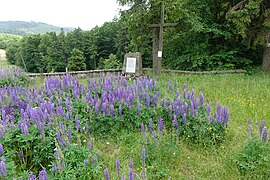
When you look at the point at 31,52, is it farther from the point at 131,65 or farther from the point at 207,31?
the point at 131,65

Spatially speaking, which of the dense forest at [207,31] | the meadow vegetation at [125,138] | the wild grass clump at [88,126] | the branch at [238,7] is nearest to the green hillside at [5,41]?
the dense forest at [207,31]

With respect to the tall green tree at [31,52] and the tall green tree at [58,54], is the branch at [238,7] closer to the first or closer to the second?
the tall green tree at [58,54]

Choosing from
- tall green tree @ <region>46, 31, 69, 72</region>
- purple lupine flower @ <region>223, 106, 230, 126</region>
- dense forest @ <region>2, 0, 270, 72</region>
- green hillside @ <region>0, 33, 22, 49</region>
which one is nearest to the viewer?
purple lupine flower @ <region>223, 106, 230, 126</region>

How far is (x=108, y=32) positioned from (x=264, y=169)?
1861 inches

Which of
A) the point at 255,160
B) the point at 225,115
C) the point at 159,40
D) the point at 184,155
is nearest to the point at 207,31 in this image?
the point at 159,40

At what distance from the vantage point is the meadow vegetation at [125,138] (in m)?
2.97

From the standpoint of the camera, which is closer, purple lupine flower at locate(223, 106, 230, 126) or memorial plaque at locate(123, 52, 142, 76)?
purple lupine flower at locate(223, 106, 230, 126)

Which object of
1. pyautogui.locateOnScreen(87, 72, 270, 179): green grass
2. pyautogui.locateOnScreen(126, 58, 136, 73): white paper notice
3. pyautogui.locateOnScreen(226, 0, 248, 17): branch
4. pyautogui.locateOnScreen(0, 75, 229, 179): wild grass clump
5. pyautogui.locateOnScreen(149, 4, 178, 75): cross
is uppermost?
pyautogui.locateOnScreen(226, 0, 248, 17): branch

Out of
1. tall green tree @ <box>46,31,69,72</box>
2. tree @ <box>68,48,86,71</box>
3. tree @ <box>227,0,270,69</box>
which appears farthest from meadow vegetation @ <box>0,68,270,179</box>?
tall green tree @ <box>46,31,69,72</box>

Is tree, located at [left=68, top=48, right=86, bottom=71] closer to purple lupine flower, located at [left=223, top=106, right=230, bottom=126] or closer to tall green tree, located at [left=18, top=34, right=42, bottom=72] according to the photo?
tall green tree, located at [left=18, top=34, right=42, bottom=72]

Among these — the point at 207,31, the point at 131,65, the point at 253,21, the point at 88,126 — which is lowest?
the point at 88,126

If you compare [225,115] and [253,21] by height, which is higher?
[253,21]

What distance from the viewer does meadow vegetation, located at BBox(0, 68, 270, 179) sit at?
2.97 m

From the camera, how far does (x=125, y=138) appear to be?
405cm
